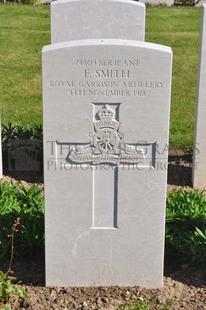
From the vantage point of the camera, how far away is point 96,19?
6875 millimetres

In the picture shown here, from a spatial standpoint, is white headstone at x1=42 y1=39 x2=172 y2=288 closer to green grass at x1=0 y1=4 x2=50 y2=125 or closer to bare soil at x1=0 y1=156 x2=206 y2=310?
bare soil at x1=0 y1=156 x2=206 y2=310

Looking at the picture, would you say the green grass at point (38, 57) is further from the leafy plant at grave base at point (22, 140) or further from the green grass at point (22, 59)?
the leafy plant at grave base at point (22, 140)

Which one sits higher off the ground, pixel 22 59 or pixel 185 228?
pixel 22 59

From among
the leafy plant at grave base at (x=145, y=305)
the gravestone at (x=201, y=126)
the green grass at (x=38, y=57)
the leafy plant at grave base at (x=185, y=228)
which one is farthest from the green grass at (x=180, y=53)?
the leafy plant at grave base at (x=145, y=305)

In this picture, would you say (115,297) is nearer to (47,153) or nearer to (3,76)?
(47,153)

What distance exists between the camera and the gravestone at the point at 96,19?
6.80 metres

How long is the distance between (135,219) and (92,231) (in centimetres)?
32

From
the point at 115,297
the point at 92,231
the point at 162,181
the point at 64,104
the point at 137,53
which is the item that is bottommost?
the point at 115,297

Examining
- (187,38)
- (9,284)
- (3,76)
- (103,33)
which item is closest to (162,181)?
(9,284)

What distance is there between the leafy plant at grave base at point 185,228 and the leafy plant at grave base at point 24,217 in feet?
3.46

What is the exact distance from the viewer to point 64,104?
433 centimetres

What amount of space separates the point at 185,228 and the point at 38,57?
8.67m

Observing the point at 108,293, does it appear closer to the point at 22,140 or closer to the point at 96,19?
the point at 22,140

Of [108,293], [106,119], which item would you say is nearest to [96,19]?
[106,119]
